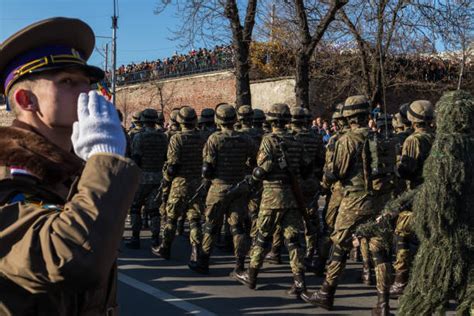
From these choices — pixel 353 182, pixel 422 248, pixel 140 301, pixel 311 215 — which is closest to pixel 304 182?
pixel 311 215

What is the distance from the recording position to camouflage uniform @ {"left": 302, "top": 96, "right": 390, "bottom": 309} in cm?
618

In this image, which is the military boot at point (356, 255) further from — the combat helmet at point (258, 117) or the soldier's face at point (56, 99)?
the soldier's face at point (56, 99)

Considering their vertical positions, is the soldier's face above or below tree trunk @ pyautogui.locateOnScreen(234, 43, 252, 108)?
below

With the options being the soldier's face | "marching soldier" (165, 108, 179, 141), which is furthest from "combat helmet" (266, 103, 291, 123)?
the soldier's face

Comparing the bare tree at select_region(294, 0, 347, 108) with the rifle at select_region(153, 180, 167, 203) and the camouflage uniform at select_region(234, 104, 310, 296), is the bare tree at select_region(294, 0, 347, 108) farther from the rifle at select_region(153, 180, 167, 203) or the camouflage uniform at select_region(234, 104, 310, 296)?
the camouflage uniform at select_region(234, 104, 310, 296)

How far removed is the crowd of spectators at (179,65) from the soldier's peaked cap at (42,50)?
24719 millimetres

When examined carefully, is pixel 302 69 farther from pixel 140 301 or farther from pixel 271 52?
pixel 271 52

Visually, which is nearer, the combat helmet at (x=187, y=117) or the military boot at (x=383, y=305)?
the military boot at (x=383, y=305)

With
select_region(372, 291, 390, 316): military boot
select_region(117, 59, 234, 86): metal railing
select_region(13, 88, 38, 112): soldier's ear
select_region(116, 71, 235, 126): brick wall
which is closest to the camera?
select_region(13, 88, 38, 112): soldier's ear

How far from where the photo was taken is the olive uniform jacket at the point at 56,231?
1.50 metres

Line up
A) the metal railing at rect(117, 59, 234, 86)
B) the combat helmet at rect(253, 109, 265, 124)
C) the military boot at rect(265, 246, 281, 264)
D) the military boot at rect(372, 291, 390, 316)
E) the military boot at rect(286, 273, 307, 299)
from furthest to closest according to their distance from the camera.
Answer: the metal railing at rect(117, 59, 234, 86), the combat helmet at rect(253, 109, 265, 124), the military boot at rect(265, 246, 281, 264), the military boot at rect(286, 273, 307, 299), the military boot at rect(372, 291, 390, 316)

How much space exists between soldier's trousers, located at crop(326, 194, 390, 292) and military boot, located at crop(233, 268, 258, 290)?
1073 millimetres

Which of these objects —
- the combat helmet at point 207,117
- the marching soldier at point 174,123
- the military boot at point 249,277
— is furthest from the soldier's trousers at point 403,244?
the marching soldier at point 174,123

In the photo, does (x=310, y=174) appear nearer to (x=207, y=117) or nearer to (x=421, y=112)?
(x=421, y=112)
